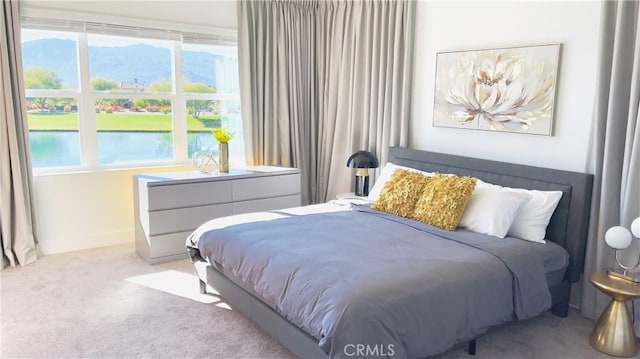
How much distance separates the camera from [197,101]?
195 inches

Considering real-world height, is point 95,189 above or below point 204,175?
below

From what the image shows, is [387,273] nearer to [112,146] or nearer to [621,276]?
[621,276]

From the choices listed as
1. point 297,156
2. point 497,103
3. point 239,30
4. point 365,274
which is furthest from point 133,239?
point 497,103

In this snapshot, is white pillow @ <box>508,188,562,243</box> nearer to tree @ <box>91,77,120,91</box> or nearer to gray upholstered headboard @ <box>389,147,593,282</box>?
gray upholstered headboard @ <box>389,147,593,282</box>

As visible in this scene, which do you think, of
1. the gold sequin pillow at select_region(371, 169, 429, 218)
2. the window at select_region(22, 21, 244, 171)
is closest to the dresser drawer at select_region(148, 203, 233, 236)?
the window at select_region(22, 21, 244, 171)

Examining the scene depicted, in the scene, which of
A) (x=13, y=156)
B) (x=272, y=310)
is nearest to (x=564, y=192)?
(x=272, y=310)

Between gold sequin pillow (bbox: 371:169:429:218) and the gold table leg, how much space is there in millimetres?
1358

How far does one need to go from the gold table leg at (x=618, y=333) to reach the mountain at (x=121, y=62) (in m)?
3.95

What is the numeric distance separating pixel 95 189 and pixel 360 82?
270 cm

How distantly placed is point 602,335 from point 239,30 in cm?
400

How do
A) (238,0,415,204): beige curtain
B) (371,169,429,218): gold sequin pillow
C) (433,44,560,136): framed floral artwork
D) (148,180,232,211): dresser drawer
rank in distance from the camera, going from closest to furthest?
(433,44,560,136): framed floral artwork, (371,169,429,218): gold sequin pillow, (148,180,232,211): dresser drawer, (238,0,415,204): beige curtain

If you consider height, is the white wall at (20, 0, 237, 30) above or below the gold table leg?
above

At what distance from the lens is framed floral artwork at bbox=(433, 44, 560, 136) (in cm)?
341

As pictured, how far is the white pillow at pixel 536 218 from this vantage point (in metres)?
3.12
